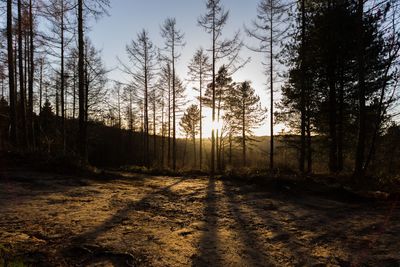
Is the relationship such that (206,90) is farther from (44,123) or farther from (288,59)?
(44,123)

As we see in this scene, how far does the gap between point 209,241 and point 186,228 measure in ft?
2.83

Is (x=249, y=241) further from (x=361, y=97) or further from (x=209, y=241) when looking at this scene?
(x=361, y=97)

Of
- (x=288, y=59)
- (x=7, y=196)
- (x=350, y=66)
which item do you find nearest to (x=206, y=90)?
(x=288, y=59)

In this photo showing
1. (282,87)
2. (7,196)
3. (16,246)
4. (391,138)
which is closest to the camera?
(16,246)

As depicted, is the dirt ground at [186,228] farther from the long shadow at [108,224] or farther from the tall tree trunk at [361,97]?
the tall tree trunk at [361,97]

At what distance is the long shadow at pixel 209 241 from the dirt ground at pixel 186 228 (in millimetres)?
15

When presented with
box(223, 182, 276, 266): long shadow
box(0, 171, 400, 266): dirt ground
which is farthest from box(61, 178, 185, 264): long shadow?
box(223, 182, 276, 266): long shadow

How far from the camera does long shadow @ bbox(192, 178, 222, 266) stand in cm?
443

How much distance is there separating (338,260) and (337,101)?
47.0 feet

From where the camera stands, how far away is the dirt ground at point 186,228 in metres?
4.46

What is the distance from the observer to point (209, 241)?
17.2ft

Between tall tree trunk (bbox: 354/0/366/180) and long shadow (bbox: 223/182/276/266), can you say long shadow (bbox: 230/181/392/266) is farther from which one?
tall tree trunk (bbox: 354/0/366/180)

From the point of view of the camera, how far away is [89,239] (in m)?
4.94

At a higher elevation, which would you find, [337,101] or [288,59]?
[288,59]
